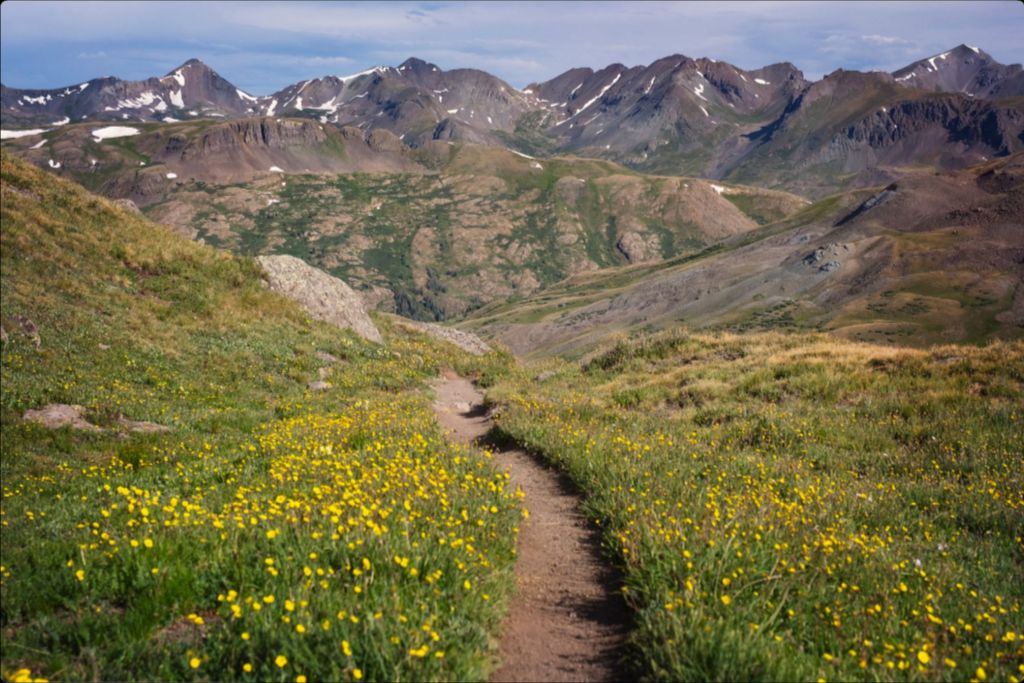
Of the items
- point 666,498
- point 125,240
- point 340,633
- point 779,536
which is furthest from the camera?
point 125,240

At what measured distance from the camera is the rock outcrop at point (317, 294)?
30.0 m

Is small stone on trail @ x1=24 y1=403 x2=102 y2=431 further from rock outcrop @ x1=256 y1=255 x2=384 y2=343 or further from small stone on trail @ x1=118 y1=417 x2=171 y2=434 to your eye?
rock outcrop @ x1=256 y1=255 x2=384 y2=343

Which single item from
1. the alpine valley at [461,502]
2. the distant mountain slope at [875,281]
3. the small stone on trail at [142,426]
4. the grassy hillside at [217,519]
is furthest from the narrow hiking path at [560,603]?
the distant mountain slope at [875,281]

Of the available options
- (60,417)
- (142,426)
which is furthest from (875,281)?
(60,417)

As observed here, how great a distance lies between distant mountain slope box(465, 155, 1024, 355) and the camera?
94.8 metres

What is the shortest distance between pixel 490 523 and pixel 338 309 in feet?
81.3

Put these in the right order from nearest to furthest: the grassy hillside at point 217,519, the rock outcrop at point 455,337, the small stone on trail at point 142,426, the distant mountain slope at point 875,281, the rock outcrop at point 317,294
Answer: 1. the grassy hillside at point 217,519
2. the small stone on trail at point 142,426
3. the rock outcrop at point 317,294
4. the rock outcrop at point 455,337
5. the distant mountain slope at point 875,281

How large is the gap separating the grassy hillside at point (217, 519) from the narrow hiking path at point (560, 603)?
386 millimetres

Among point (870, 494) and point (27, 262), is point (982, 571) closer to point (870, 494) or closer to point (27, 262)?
point (870, 494)

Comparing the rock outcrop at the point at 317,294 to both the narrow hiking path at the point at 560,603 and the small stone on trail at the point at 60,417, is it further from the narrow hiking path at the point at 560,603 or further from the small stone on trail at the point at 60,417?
the narrow hiking path at the point at 560,603

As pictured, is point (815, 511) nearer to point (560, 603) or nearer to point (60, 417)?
point (560, 603)

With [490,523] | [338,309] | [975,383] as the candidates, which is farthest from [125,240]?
[975,383]

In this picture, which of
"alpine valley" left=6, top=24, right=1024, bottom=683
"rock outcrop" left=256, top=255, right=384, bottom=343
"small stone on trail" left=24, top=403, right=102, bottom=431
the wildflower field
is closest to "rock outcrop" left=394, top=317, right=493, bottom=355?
"rock outcrop" left=256, top=255, right=384, bottom=343

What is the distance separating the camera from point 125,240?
1005 inches
